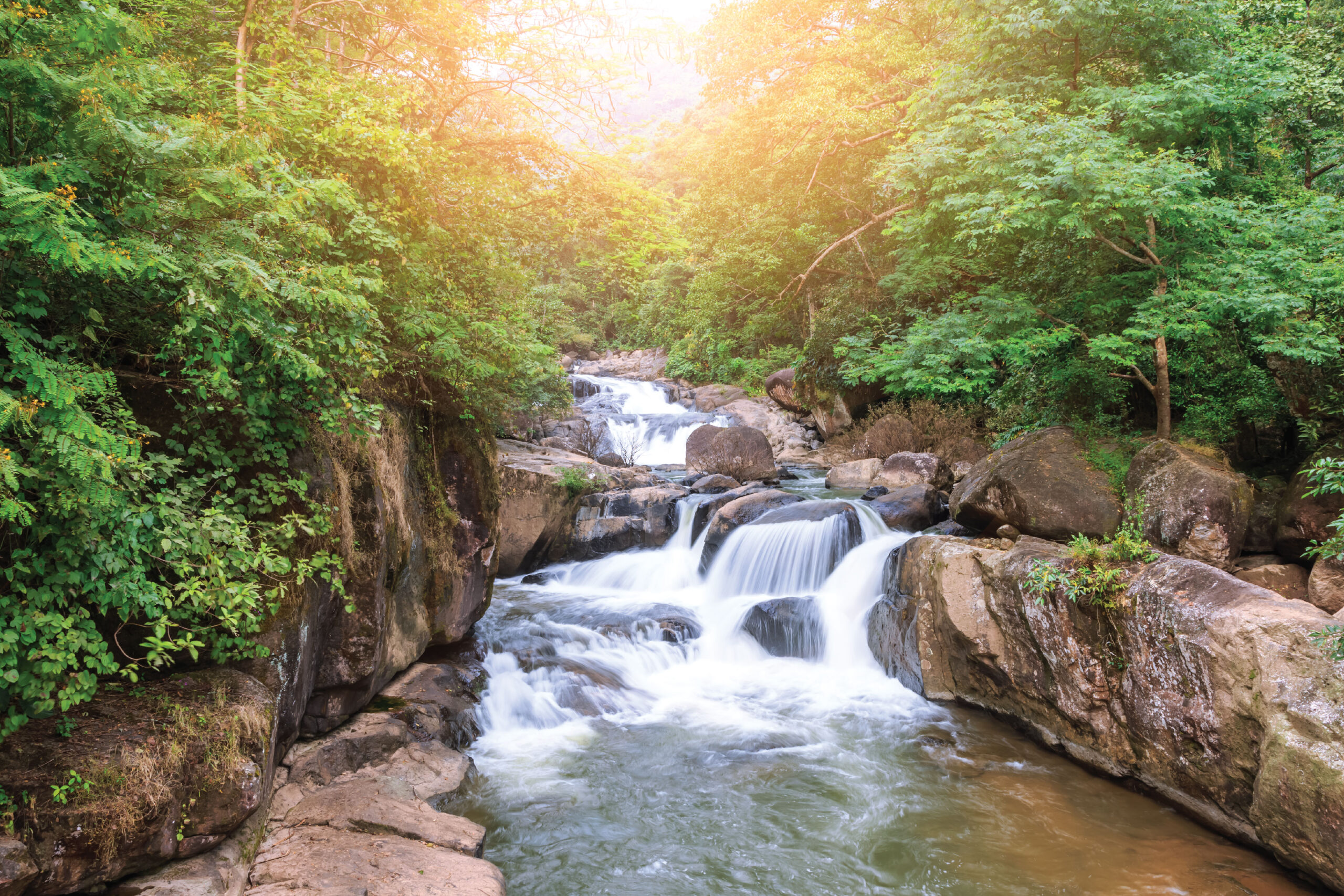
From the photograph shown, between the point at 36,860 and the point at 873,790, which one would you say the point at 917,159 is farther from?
the point at 36,860

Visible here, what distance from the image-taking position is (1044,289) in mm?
9703

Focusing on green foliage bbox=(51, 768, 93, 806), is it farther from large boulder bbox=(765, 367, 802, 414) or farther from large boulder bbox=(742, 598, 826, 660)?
large boulder bbox=(765, 367, 802, 414)

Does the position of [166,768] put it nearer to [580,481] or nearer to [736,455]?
[580,481]

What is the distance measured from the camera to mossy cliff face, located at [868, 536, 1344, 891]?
14.1 feet

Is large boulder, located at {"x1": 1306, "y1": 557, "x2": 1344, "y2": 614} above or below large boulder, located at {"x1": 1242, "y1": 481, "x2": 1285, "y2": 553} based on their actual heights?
below

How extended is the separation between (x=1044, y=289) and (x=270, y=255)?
980 cm

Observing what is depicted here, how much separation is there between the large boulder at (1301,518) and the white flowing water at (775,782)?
3.14 metres

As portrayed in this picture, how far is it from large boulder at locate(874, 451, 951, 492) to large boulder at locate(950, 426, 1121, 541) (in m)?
4.49

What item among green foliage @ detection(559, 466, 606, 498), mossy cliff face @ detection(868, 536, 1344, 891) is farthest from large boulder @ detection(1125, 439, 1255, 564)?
green foliage @ detection(559, 466, 606, 498)

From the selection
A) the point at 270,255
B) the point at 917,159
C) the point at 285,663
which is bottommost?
the point at 285,663

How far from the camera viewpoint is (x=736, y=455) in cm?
1684

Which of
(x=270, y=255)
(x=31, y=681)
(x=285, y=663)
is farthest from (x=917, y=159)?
(x=31, y=681)

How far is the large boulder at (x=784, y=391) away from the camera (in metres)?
Result: 21.6

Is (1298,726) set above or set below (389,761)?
above
